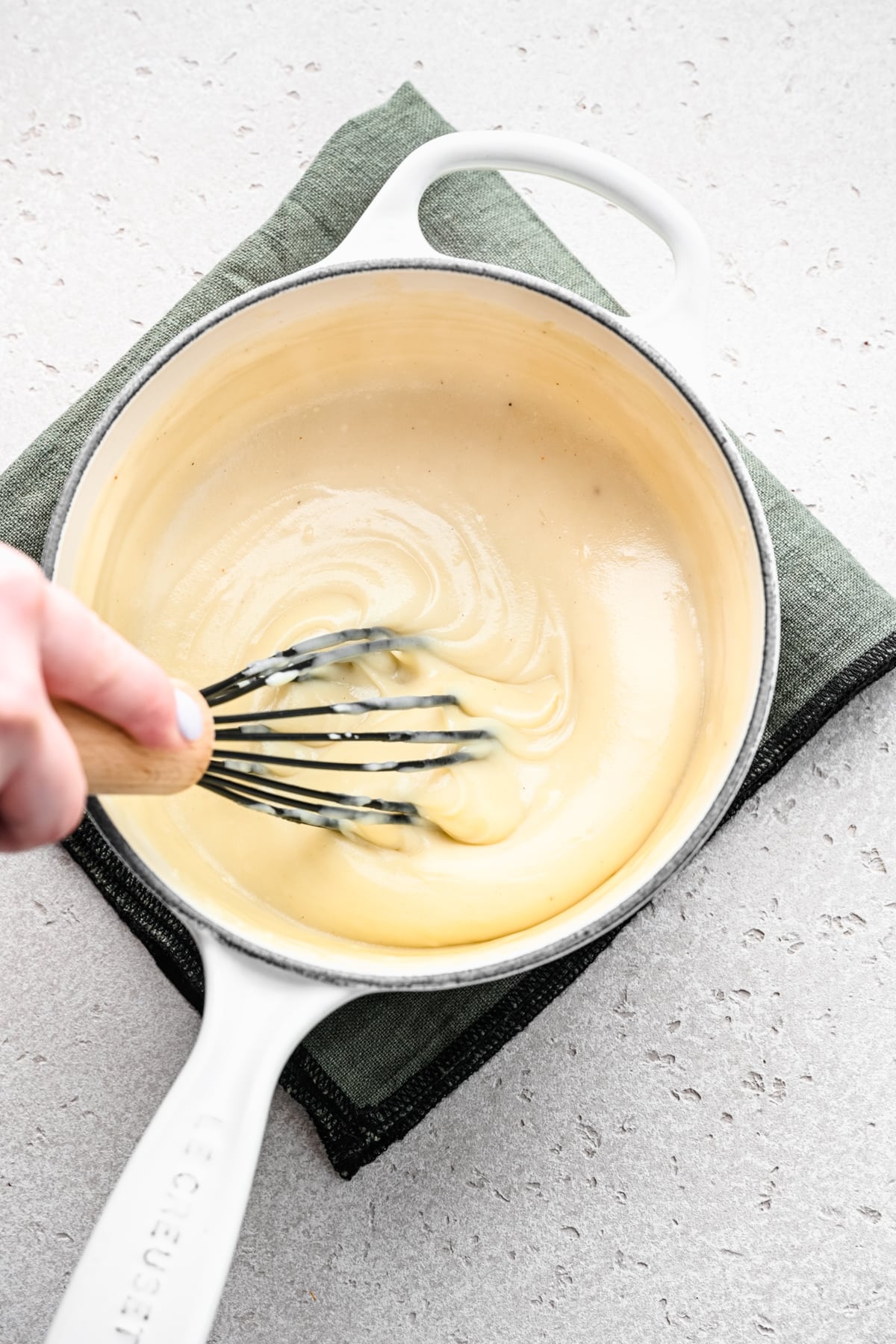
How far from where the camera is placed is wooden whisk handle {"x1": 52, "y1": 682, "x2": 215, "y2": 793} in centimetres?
39

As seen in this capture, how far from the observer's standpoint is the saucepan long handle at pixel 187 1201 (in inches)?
15.8

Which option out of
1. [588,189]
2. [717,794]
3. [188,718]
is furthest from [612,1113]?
[588,189]

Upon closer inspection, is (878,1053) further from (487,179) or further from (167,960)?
(487,179)

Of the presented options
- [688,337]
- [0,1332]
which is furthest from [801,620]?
[0,1332]

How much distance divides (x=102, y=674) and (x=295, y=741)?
0.71 feet

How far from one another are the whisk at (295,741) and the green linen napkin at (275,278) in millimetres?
110

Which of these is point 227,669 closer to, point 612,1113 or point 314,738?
point 314,738

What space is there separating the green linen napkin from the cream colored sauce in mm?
63

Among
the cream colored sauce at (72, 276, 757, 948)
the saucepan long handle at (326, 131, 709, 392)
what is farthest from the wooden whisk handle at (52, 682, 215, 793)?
the saucepan long handle at (326, 131, 709, 392)

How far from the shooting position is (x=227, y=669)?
1.98 ft

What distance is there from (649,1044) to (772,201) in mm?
577

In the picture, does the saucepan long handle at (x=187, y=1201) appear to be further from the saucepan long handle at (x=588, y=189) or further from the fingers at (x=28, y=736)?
the saucepan long handle at (x=588, y=189)

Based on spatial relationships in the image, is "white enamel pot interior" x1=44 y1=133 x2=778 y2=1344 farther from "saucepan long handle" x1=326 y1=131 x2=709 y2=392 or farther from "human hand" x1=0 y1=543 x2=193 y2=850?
"human hand" x1=0 y1=543 x2=193 y2=850

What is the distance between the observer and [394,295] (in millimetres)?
561
